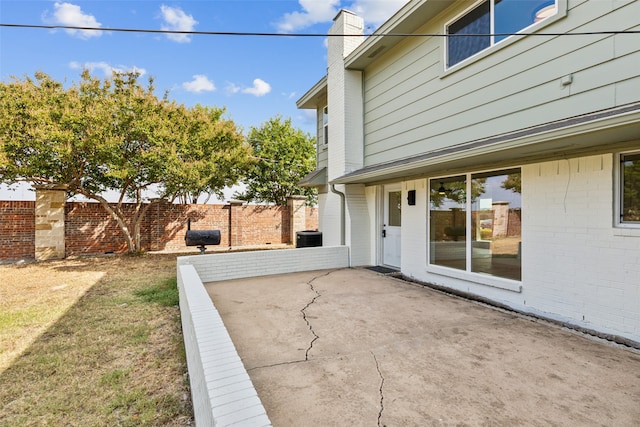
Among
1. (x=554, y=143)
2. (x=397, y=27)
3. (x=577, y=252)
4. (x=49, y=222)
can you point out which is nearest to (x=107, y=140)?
(x=49, y=222)

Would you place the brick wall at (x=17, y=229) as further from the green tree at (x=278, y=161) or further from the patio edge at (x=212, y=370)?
the green tree at (x=278, y=161)

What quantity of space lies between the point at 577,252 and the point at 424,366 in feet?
8.66

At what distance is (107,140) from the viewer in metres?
8.73

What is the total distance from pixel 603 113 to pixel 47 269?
40.4 feet

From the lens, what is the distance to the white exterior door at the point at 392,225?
7672 mm

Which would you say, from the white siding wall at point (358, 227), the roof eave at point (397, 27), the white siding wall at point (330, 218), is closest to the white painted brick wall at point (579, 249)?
the roof eave at point (397, 27)

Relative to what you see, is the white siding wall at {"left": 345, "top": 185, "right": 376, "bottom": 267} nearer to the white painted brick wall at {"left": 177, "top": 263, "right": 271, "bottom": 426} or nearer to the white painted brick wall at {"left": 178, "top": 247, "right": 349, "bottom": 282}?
the white painted brick wall at {"left": 178, "top": 247, "right": 349, "bottom": 282}

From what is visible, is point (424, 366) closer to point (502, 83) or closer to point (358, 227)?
point (502, 83)

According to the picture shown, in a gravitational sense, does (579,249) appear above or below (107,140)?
below

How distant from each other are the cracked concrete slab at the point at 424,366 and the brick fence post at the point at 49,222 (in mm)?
9060

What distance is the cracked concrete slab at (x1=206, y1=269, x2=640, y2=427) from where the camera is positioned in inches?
91.2

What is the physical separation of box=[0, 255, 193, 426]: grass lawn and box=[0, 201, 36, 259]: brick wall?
4548 millimetres

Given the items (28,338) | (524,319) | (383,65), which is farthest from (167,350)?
Answer: (383,65)

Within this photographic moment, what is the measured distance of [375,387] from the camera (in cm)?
266
